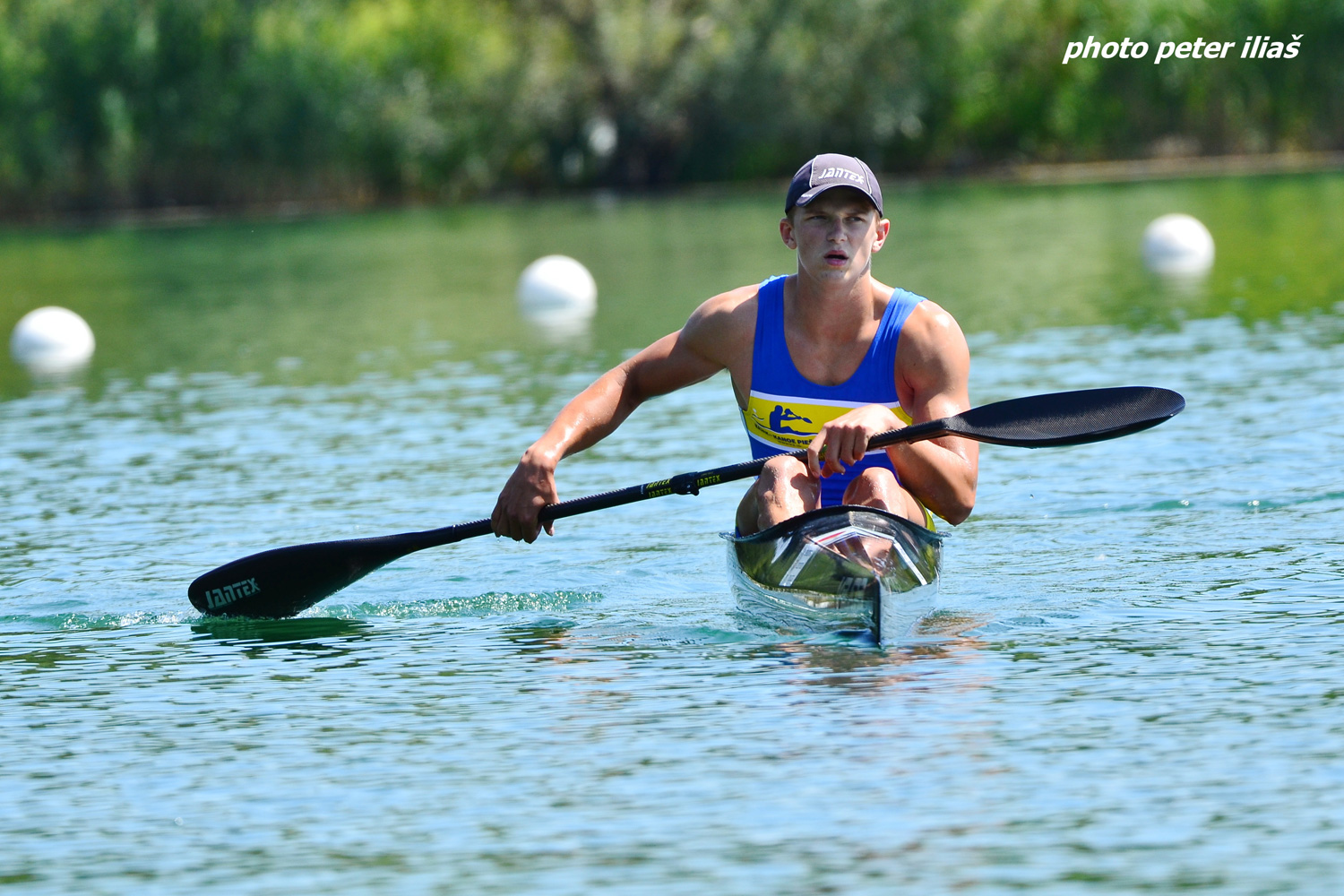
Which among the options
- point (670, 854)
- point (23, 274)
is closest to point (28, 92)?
point (23, 274)

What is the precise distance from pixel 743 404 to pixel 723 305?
0.45 meters

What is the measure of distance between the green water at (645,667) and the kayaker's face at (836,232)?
1323 millimetres

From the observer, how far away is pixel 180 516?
32.5ft

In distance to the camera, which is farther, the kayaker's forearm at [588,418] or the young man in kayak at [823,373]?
the kayaker's forearm at [588,418]

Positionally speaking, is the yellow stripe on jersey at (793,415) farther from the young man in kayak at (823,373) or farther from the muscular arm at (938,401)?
the muscular arm at (938,401)

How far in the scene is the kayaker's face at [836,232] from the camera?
6871 mm

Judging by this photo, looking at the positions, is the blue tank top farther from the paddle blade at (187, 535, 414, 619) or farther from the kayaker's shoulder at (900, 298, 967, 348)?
the paddle blade at (187, 535, 414, 619)

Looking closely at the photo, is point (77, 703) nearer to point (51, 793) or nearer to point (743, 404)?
point (51, 793)

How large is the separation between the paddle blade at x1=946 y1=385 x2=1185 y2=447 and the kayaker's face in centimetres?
70

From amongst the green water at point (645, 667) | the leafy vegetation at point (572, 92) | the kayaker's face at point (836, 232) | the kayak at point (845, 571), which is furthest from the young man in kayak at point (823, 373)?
the leafy vegetation at point (572, 92)

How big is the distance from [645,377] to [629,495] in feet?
1.89

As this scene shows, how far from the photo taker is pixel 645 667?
654cm

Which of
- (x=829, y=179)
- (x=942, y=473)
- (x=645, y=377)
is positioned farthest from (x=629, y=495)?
(x=829, y=179)

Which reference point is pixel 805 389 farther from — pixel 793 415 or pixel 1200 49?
pixel 1200 49
